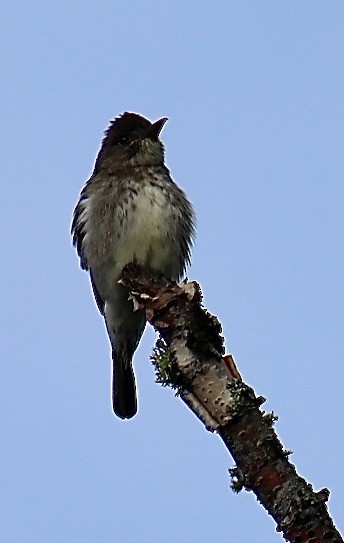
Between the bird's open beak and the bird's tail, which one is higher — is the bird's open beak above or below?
above

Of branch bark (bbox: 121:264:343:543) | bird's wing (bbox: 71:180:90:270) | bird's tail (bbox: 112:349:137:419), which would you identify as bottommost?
branch bark (bbox: 121:264:343:543)

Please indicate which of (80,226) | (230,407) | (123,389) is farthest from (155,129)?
(230,407)

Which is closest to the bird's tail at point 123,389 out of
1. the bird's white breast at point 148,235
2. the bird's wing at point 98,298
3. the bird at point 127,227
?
the bird at point 127,227

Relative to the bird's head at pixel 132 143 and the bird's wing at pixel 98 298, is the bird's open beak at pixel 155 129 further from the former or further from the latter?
the bird's wing at pixel 98 298

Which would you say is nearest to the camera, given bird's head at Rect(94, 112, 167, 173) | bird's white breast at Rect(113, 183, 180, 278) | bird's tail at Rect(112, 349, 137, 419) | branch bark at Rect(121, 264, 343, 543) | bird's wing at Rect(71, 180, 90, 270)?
branch bark at Rect(121, 264, 343, 543)

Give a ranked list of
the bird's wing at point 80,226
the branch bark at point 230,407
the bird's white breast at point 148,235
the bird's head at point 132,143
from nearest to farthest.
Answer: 1. the branch bark at point 230,407
2. the bird's white breast at point 148,235
3. the bird's wing at point 80,226
4. the bird's head at point 132,143

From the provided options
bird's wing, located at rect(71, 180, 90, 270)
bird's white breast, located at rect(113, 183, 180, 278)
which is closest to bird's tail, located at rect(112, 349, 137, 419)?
bird's wing, located at rect(71, 180, 90, 270)

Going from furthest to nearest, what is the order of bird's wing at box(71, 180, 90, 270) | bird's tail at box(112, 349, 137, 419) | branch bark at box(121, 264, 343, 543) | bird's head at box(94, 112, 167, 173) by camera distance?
bird's tail at box(112, 349, 137, 419) → bird's head at box(94, 112, 167, 173) → bird's wing at box(71, 180, 90, 270) → branch bark at box(121, 264, 343, 543)

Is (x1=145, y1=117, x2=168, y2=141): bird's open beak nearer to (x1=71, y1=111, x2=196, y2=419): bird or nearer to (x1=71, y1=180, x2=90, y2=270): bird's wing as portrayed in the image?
(x1=71, y1=111, x2=196, y2=419): bird
